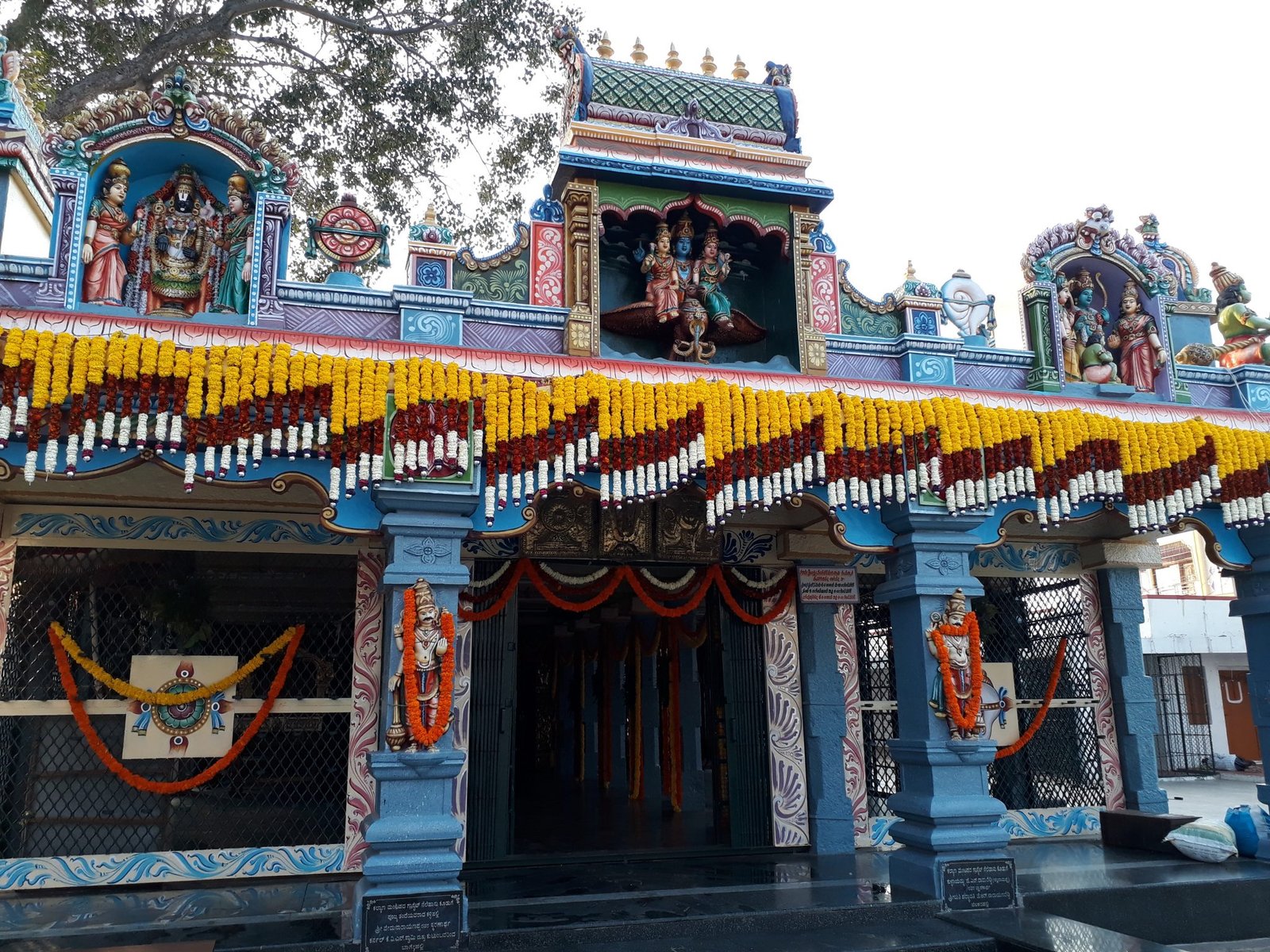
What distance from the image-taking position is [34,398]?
4.86 m

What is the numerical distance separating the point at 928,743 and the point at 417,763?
3.17m

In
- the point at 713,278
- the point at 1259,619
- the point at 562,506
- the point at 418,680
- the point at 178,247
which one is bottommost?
the point at 418,680

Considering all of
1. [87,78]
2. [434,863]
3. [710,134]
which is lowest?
[434,863]

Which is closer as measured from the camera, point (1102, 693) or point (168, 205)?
point (168, 205)

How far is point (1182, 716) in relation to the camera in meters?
16.7

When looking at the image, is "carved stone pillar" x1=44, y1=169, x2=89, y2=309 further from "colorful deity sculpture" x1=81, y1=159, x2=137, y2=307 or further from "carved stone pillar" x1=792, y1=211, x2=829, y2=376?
"carved stone pillar" x1=792, y1=211, x2=829, y2=376

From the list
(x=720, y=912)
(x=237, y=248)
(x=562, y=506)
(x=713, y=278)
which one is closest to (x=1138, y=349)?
(x=713, y=278)

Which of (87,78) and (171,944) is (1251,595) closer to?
(171,944)

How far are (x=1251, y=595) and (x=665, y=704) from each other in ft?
19.7

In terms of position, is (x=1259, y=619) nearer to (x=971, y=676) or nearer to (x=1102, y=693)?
(x=1102, y=693)

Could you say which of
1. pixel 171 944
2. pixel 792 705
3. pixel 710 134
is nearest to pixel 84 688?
pixel 171 944

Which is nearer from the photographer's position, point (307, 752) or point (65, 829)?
point (65, 829)

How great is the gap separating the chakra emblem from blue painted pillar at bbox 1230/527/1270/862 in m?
7.65

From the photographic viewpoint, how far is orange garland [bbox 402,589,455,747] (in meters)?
→ 5.09
